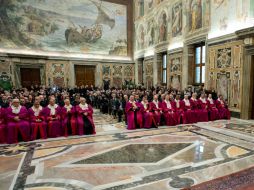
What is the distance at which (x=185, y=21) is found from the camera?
13047 millimetres

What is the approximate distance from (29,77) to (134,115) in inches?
518

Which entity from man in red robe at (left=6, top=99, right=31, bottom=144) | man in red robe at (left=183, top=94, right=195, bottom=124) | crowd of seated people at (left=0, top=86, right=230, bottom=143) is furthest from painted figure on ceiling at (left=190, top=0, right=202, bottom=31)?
man in red robe at (left=6, top=99, right=31, bottom=144)

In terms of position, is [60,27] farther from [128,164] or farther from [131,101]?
[128,164]

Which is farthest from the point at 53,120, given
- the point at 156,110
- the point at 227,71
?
the point at 227,71

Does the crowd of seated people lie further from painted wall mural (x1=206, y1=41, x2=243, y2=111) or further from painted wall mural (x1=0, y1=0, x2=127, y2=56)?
painted wall mural (x1=0, y1=0, x2=127, y2=56)

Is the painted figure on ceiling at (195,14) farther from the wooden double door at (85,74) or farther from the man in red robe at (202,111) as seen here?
the wooden double door at (85,74)

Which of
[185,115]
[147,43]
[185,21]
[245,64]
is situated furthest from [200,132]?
[147,43]

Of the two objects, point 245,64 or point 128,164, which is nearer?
point 128,164

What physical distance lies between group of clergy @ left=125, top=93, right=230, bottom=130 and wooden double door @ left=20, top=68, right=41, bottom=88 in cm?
1231

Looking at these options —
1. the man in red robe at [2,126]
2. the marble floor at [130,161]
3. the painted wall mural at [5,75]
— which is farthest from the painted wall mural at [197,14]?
the painted wall mural at [5,75]

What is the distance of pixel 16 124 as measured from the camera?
20.5ft

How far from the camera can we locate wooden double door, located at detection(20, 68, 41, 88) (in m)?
17.1

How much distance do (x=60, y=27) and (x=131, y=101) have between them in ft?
45.0

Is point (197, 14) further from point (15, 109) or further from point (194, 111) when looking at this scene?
point (15, 109)
